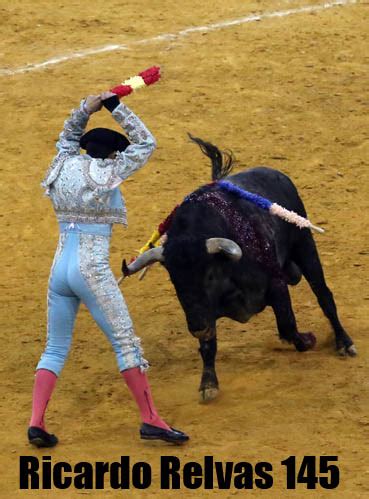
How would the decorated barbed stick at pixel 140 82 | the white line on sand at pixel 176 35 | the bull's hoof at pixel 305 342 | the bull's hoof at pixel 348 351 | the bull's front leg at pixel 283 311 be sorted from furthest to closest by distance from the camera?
the white line on sand at pixel 176 35, the bull's hoof at pixel 348 351, the bull's hoof at pixel 305 342, the bull's front leg at pixel 283 311, the decorated barbed stick at pixel 140 82

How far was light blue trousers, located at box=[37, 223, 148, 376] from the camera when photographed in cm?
822

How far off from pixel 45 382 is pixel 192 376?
4.83 feet

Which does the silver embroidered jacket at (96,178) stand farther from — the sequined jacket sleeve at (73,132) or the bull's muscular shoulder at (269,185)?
the bull's muscular shoulder at (269,185)

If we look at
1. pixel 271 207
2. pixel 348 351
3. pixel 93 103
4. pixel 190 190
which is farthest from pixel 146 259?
pixel 190 190

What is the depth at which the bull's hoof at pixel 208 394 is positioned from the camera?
899 cm

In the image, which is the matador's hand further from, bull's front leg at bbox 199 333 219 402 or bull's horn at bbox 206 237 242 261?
bull's front leg at bbox 199 333 219 402

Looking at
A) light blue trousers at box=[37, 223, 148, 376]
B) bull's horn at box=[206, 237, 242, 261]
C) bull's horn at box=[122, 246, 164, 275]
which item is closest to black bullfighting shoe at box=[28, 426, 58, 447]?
light blue trousers at box=[37, 223, 148, 376]

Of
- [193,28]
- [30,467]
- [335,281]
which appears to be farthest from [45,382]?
[193,28]

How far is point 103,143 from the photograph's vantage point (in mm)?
8273

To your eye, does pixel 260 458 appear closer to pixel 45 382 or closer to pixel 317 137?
pixel 45 382

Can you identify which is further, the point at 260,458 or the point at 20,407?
the point at 20,407

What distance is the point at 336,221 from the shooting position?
39.9 ft

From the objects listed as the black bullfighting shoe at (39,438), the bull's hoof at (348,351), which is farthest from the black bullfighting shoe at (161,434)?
the bull's hoof at (348,351)

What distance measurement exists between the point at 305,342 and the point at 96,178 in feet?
7.32
